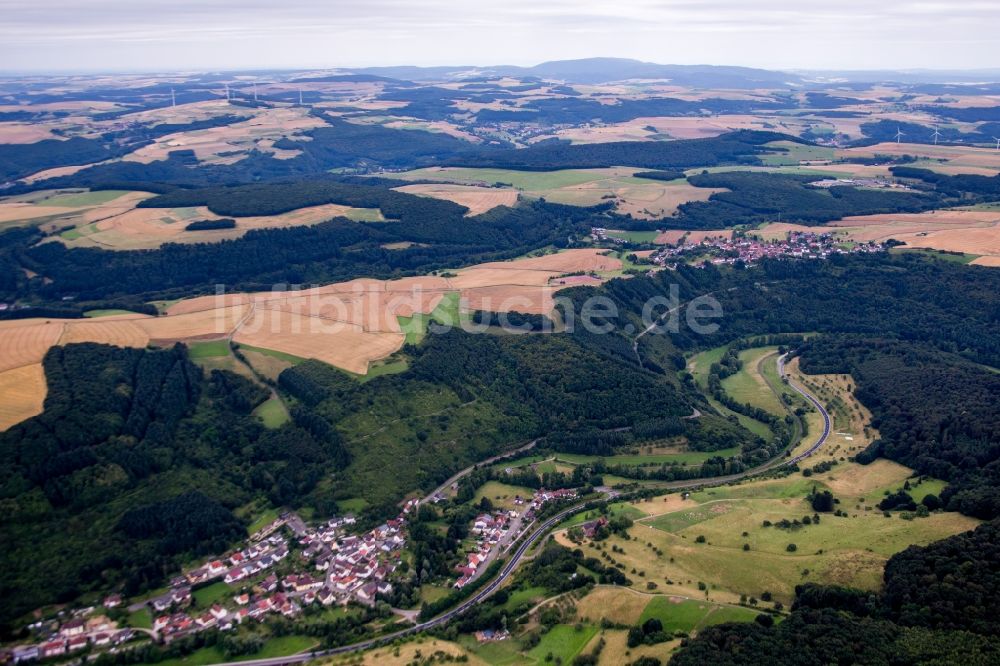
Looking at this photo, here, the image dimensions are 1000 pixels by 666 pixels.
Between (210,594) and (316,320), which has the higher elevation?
(316,320)

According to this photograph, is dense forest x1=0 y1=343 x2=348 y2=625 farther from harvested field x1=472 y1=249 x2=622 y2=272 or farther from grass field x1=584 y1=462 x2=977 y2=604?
harvested field x1=472 y1=249 x2=622 y2=272

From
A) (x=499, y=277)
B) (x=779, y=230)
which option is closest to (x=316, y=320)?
(x=499, y=277)

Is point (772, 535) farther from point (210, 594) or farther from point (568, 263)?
point (568, 263)

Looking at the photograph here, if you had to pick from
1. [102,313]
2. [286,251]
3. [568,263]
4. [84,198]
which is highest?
[84,198]

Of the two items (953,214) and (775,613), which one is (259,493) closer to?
(775,613)

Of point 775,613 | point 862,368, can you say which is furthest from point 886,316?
Answer: point 775,613

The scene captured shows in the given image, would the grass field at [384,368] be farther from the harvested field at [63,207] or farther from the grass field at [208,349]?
the harvested field at [63,207]
